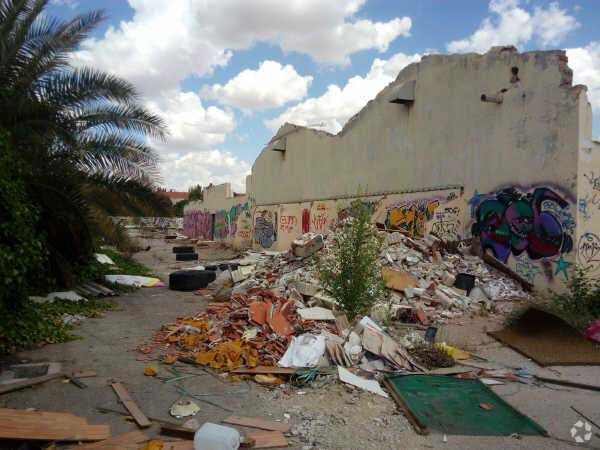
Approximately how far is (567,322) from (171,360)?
19.0 ft

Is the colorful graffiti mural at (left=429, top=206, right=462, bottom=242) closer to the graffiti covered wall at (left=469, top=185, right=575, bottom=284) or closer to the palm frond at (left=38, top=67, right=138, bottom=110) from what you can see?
the graffiti covered wall at (left=469, top=185, right=575, bottom=284)

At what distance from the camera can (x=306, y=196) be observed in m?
21.0

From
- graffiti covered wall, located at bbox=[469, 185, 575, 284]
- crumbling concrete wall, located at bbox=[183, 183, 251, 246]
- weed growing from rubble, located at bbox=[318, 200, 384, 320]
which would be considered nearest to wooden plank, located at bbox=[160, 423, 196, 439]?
weed growing from rubble, located at bbox=[318, 200, 384, 320]

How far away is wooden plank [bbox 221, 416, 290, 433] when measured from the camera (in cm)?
416

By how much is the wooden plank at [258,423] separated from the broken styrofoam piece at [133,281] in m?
8.07

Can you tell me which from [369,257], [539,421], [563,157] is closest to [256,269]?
[369,257]

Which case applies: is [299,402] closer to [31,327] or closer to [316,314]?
[316,314]

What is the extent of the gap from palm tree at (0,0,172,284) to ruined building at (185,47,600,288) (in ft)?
17.3

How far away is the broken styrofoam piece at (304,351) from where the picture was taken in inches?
223

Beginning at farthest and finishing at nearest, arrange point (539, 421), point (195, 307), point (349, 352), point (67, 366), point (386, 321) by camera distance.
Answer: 1. point (195, 307)
2. point (386, 321)
3. point (349, 352)
4. point (67, 366)
5. point (539, 421)

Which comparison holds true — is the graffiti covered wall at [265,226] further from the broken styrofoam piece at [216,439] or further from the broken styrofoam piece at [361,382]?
the broken styrofoam piece at [216,439]

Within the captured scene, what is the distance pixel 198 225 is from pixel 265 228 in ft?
48.8

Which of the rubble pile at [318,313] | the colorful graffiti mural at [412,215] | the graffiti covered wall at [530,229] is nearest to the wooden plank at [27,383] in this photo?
the rubble pile at [318,313]

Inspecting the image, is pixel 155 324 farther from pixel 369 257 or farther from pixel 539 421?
pixel 539 421
